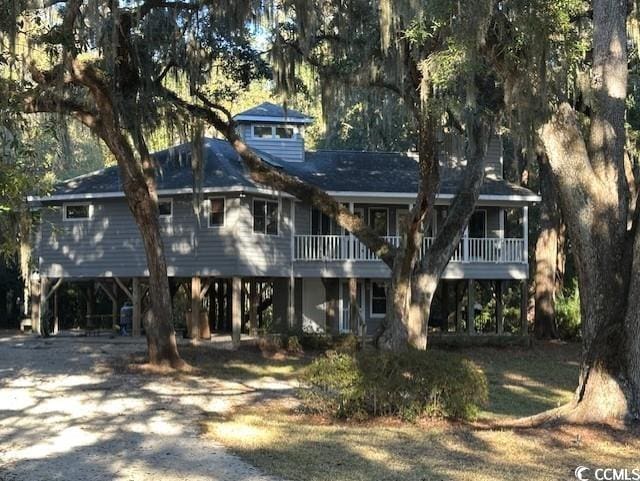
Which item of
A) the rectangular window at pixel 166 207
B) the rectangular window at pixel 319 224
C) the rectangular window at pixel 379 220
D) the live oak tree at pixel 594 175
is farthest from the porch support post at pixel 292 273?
the live oak tree at pixel 594 175

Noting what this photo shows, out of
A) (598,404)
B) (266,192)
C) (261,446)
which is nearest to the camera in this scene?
(261,446)

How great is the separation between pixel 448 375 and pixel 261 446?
3144 mm

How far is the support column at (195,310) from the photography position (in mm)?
25797

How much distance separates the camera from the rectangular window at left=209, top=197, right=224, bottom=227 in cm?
2556

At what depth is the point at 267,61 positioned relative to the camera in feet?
65.3

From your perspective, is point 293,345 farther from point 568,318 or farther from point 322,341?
point 568,318

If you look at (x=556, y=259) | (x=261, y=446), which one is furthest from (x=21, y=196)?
(x=556, y=259)

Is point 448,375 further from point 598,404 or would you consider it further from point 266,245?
point 266,245

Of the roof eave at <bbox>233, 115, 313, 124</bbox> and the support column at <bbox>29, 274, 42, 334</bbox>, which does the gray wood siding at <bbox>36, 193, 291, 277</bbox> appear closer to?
the support column at <bbox>29, 274, 42, 334</bbox>

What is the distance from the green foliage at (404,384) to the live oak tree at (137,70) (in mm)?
6745

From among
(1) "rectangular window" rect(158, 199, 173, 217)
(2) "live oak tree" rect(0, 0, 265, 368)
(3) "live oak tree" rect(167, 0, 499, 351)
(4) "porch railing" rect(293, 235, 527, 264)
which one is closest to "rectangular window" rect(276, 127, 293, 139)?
(4) "porch railing" rect(293, 235, 527, 264)

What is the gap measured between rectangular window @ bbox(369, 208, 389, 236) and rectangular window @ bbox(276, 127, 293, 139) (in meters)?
3.75

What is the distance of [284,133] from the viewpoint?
96.8 feet

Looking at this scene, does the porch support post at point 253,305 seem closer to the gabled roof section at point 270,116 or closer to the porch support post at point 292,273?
the porch support post at point 292,273
